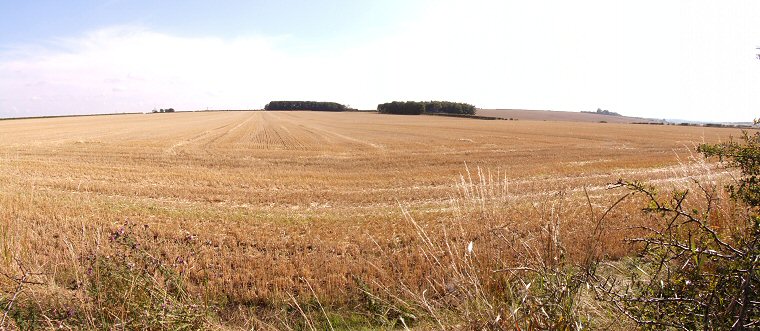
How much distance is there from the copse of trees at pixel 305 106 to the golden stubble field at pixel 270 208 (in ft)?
458

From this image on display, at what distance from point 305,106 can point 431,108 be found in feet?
229

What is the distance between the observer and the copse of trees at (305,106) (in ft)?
537

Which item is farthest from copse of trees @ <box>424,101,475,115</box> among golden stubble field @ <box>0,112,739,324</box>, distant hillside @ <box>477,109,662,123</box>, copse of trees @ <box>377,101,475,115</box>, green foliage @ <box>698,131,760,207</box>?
green foliage @ <box>698,131,760,207</box>

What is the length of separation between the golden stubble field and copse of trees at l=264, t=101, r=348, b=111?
5491 inches

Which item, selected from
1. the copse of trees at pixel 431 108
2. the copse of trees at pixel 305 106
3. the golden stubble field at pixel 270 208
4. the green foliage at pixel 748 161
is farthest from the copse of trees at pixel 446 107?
the green foliage at pixel 748 161

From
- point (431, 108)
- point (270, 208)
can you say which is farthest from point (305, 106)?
point (270, 208)

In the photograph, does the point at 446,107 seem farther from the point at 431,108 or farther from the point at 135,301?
the point at 135,301

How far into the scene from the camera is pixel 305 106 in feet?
566

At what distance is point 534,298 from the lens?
257cm

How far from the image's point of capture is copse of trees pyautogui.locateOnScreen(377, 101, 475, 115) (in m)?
126

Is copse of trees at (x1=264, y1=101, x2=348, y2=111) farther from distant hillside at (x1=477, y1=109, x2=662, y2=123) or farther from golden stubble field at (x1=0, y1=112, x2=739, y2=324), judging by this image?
golden stubble field at (x1=0, y1=112, x2=739, y2=324)

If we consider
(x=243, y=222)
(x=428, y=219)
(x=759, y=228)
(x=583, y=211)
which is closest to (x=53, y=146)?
(x=243, y=222)

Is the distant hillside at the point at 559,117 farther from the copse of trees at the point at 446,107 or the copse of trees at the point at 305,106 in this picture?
the copse of trees at the point at 305,106

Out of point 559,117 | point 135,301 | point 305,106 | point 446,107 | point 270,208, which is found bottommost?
point 270,208
